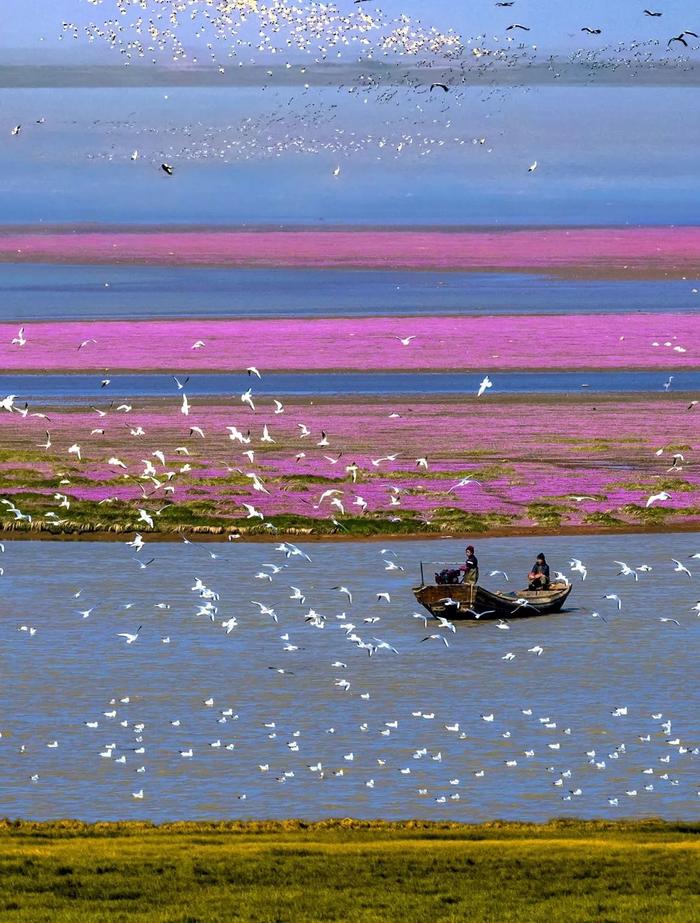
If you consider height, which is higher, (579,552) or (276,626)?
(579,552)

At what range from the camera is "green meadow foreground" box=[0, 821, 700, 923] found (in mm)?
21641

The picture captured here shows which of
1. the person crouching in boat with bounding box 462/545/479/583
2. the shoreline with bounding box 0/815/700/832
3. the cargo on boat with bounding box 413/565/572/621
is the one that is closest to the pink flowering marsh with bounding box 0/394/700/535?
the cargo on boat with bounding box 413/565/572/621

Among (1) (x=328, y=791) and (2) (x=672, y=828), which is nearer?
(2) (x=672, y=828)

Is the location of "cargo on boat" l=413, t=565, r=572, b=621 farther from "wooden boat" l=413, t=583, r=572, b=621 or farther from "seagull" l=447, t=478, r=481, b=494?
"seagull" l=447, t=478, r=481, b=494

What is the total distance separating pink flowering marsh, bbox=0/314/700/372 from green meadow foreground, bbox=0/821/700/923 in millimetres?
70355

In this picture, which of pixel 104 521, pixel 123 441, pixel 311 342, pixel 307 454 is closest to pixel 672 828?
pixel 104 521

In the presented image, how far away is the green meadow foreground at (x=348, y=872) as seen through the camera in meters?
21.6

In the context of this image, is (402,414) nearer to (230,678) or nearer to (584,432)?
(584,432)

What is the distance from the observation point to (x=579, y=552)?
2303 inches

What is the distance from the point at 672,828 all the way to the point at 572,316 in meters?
108

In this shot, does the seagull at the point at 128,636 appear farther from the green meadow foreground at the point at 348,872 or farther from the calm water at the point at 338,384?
the calm water at the point at 338,384

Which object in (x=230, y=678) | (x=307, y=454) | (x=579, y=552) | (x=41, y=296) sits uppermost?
(x=41, y=296)

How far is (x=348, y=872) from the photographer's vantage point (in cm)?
2367

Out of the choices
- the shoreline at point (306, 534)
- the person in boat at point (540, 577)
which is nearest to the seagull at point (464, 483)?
the shoreline at point (306, 534)
